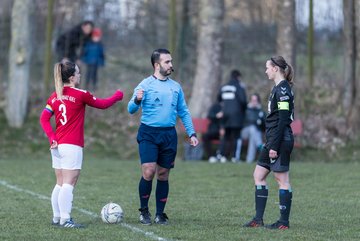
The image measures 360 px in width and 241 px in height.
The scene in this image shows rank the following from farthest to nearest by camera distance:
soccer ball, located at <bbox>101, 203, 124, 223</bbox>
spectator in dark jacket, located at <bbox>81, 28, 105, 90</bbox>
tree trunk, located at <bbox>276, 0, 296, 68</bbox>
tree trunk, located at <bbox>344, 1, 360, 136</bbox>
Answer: spectator in dark jacket, located at <bbox>81, 28, 105, 90</bbox>
tree trunk, located at <bbox>276, 0, 296, 68</bbox>
tree trunk, located at <bbox>344, 1, 360, 136</bbox>
soccer ball, located at <bbox>101, 203, 124, 223</bbox>

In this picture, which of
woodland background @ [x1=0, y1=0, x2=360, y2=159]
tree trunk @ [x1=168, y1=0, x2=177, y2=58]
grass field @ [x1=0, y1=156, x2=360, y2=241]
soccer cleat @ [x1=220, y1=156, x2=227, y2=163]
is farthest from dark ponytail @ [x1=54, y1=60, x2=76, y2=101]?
tree trunk @ [x1=168, y1=0, x2=177, y2=58]

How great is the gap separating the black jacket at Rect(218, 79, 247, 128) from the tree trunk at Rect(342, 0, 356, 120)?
→ 328 centimetres

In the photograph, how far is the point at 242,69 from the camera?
95.6 ft

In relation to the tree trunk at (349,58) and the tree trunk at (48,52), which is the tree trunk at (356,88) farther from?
the tree trunk at (48,52)

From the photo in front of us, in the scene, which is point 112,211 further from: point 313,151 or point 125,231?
point 313,151

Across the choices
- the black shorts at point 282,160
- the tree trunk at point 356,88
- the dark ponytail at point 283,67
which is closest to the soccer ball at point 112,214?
the black shorts at point 282,160

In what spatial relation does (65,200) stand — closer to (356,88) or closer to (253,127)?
(253,127)

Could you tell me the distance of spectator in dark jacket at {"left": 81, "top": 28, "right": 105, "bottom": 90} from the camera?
84.4 ft

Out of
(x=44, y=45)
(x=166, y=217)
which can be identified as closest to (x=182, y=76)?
(x=44, y=45)

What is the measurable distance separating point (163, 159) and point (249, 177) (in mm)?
6806

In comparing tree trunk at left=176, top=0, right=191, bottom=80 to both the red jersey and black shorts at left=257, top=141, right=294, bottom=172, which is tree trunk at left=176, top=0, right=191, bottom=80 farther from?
black shorts at left=257, top=141, right=294, bottom=172

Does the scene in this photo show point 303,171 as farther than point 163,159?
Yes

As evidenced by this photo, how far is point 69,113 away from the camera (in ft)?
34.8

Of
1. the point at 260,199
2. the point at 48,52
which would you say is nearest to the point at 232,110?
the point at 48,52
